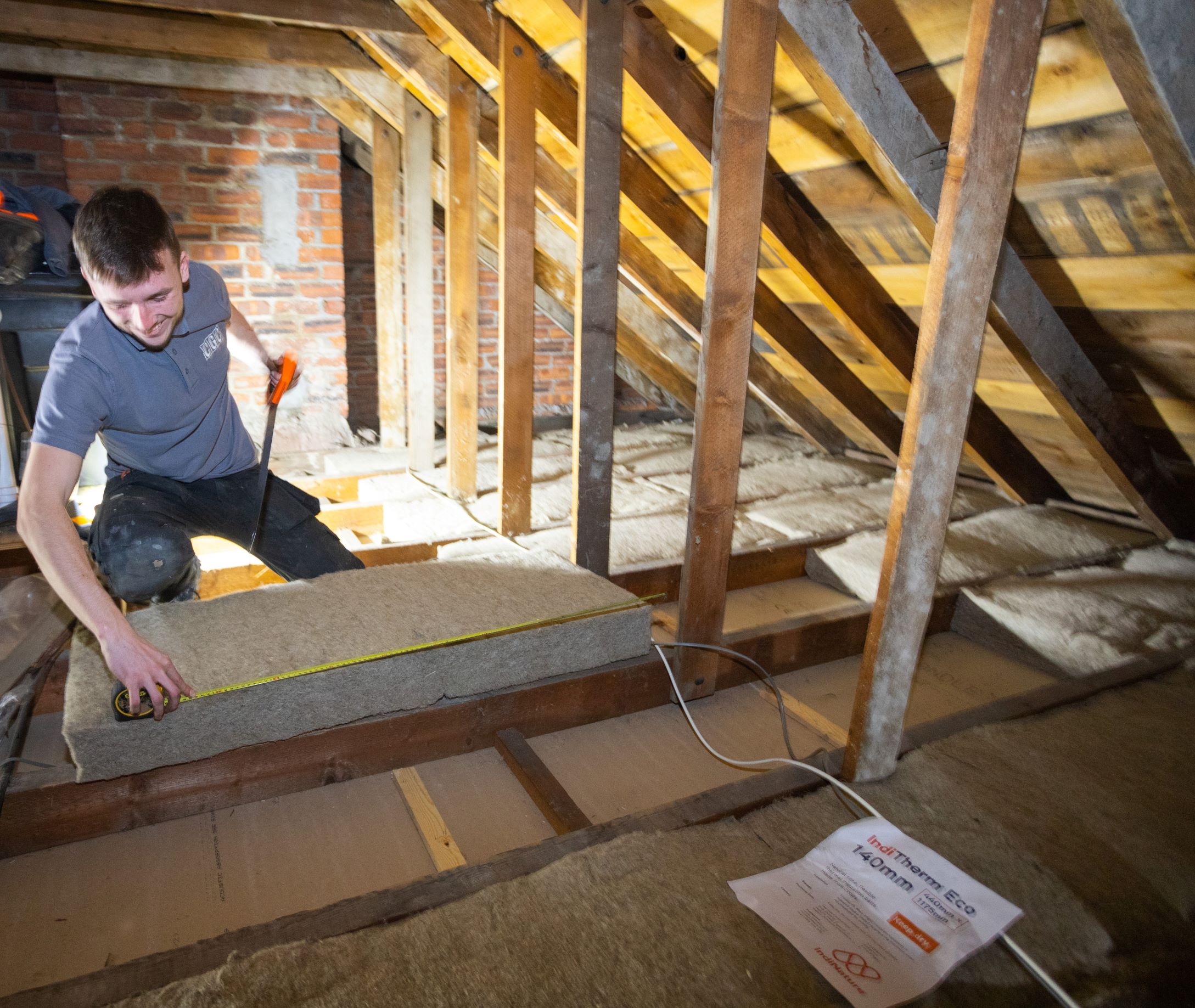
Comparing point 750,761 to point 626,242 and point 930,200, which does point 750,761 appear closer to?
point 930,200

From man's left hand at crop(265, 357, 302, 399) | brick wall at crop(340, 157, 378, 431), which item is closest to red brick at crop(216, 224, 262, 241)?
brick wall at crop(340, 157, 378, 431)

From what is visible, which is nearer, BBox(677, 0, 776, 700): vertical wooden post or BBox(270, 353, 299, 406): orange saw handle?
BBox(677, 0, 776, 700): vertical wooden post

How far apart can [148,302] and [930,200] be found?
1776mm

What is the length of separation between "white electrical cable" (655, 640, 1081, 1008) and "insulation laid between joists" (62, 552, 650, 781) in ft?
0.38

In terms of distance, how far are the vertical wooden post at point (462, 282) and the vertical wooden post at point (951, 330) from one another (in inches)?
78.3

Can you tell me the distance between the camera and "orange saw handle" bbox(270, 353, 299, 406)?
6.59ft

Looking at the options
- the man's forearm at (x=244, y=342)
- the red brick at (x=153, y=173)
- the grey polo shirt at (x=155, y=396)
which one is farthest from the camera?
the red brick at (x=153, y=173)

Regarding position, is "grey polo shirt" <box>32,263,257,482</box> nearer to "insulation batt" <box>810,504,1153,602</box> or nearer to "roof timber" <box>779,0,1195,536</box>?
"roof timber" <box>779,0,1195,536</box>

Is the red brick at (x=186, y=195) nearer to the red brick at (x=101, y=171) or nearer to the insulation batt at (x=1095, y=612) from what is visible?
the red brick at (x=101, y=171)

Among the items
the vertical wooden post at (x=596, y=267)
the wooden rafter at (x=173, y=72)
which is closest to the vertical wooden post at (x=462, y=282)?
the wooden rafter at (x=173, y=72)

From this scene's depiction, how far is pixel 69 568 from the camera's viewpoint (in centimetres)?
139

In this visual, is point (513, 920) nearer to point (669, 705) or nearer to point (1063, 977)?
point (1063, 977)

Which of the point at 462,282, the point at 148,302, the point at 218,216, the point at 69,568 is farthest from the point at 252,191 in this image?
the point at 69,568

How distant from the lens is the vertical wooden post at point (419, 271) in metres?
3.24
